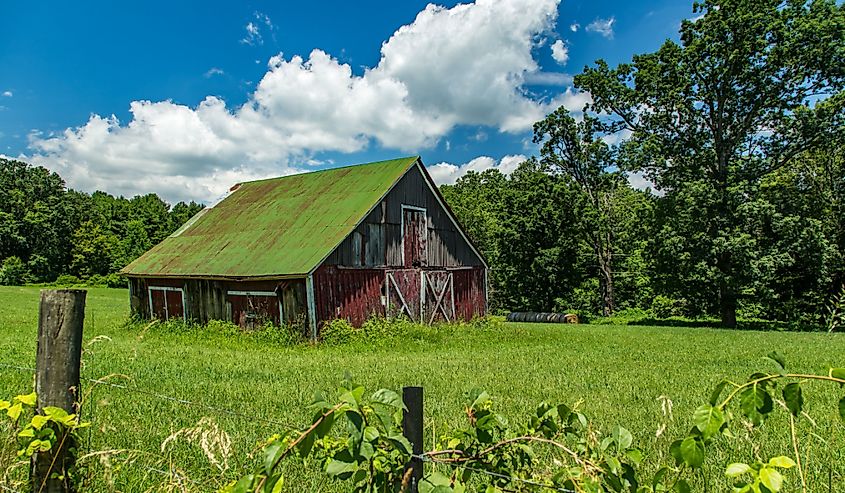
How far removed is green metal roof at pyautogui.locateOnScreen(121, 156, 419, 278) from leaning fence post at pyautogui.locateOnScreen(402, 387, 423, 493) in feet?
47.5

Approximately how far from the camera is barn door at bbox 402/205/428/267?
20.2 meters

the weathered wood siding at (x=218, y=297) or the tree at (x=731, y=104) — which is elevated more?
the tree at (x=731, y=104)

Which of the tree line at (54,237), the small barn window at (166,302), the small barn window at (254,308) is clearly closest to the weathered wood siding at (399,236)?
the small barn window at (254,308)

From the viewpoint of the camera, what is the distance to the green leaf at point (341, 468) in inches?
74.2

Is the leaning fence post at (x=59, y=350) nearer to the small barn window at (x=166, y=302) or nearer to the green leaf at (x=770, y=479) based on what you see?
the green leaf at (x=770, y=479)

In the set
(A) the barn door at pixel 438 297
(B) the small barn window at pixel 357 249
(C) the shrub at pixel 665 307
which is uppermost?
(B) the small barn window at pixel 357 249

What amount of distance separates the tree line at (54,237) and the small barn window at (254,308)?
157ft

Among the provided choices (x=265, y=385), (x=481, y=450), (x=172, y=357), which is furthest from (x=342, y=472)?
(x=172, y=357)

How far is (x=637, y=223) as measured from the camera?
33.6m

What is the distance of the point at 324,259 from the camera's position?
1678 cm

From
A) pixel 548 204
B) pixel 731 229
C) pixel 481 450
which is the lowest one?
pixel 481 450

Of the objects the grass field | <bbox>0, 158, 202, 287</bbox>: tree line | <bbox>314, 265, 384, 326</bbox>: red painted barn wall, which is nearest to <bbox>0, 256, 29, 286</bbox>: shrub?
<bbox>0, 158, 202, 287</bbox>: tree line

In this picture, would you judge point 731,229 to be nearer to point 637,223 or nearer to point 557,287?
point 637,223

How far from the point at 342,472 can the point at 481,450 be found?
777 mm
